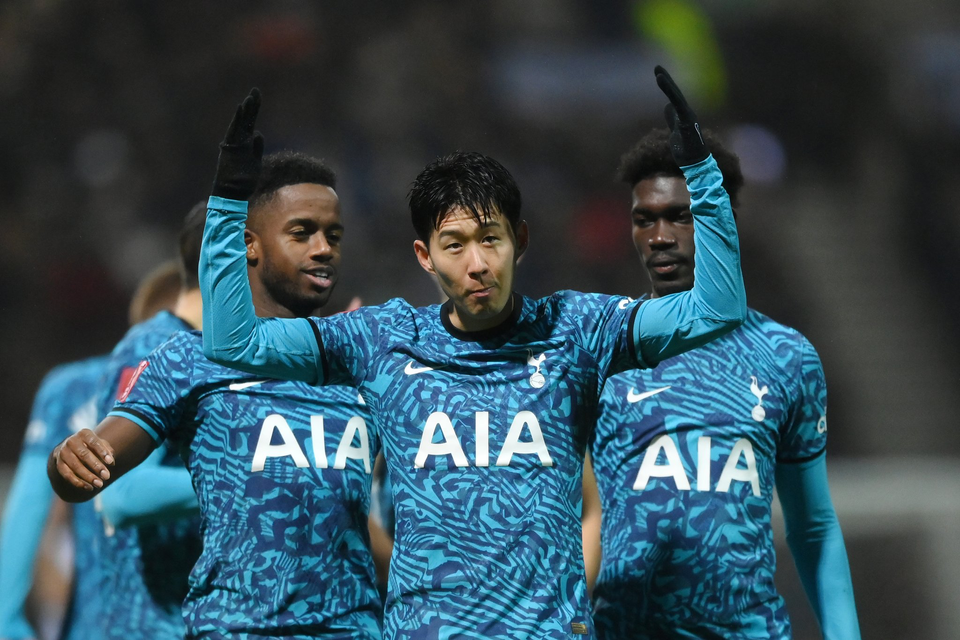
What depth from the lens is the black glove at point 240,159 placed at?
2074mm

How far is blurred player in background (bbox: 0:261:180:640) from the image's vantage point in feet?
12.9

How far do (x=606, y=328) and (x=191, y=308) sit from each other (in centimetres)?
180

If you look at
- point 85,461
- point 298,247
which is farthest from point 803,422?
point 85,461

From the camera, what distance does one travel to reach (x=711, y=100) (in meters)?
9.73

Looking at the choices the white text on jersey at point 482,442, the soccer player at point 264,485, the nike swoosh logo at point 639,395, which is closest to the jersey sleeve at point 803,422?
the nike swoosh logo at point 639,395

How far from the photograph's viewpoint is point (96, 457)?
7.70ft

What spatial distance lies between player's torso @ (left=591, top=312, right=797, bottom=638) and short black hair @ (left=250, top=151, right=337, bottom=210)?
955mm

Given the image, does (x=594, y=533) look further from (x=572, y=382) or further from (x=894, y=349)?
(x=894, y=349)

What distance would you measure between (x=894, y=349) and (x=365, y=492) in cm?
748

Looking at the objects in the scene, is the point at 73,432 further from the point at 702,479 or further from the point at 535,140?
the point at 535,140

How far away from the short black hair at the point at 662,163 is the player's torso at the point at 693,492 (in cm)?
49

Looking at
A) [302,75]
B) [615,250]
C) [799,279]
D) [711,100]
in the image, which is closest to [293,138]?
[302,75]

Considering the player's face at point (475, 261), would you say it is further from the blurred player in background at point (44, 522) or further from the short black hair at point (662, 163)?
the blurred player in background at point (44, 522)

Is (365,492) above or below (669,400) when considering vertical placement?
below
